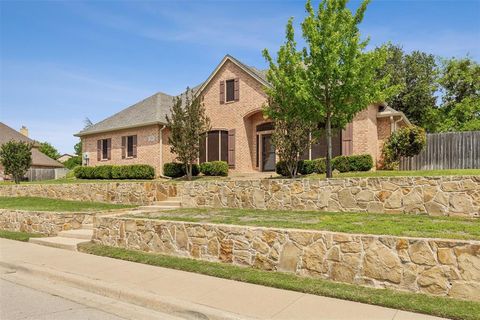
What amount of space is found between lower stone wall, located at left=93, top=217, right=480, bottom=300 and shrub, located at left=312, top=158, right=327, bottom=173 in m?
10.5

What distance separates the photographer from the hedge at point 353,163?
17.3m

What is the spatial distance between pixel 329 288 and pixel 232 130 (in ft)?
56.3

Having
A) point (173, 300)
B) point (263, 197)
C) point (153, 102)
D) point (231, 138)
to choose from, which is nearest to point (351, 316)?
point (173, 300)

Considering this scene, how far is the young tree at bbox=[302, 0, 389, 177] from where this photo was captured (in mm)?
12469

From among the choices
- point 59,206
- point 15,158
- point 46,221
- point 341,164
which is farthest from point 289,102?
point 15,158

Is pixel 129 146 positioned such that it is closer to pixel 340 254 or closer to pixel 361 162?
pixel 361 162

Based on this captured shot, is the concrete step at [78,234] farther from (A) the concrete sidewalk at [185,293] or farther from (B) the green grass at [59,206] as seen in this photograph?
(A) the concrete sidewalk at [185,293]

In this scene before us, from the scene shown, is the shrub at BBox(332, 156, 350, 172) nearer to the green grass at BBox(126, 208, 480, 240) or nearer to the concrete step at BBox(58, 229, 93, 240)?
the green grass at BBox(126, 208, 480, 240)

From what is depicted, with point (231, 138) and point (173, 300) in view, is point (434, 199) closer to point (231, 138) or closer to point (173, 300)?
point (173, 300)

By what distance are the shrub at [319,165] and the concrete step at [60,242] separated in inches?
426

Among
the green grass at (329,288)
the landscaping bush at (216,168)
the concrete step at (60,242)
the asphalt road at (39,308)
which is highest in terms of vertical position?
the landscaping bush at (216,168)

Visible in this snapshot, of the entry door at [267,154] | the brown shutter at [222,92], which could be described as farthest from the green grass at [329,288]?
the brown shutter at [222,92]

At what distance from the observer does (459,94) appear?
121ft

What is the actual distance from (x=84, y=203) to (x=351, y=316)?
14.5 m
